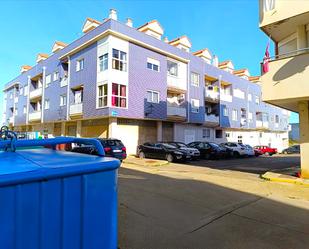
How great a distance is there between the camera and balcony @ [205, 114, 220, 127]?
32.7 metres

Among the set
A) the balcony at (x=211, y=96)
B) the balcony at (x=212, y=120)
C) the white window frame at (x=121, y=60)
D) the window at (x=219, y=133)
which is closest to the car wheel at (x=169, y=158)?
the white window frame at (x=121, y=60)

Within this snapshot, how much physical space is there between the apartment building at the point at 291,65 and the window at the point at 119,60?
13422mm

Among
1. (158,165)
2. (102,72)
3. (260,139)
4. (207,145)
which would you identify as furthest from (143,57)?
(260,139)

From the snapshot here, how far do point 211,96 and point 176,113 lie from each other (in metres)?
8.77

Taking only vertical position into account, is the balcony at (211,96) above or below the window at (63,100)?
above

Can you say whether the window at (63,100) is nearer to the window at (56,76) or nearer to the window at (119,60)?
the window at (56,76)

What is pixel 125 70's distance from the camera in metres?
23.4

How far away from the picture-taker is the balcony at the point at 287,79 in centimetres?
1038

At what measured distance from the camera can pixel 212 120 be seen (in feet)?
110

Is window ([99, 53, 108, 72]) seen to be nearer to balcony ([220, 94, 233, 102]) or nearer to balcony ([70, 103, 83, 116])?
balcony ([70, 103, 83, 116])

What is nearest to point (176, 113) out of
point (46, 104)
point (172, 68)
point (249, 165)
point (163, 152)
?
point (172, 68)

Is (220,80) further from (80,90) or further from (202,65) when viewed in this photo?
(80,90)

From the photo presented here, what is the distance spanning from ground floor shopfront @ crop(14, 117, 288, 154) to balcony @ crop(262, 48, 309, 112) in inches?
564

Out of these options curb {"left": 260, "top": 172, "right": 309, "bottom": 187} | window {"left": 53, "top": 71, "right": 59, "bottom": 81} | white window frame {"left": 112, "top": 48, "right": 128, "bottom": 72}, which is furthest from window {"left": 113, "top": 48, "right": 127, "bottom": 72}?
curb {"left": 260, "top": 172, "right": 309, "bottom": 187}
